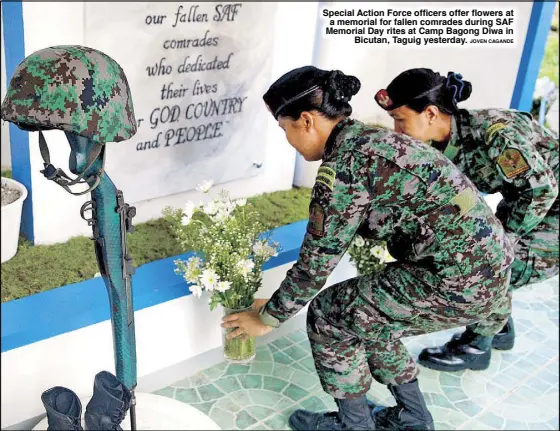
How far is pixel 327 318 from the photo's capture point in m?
2.55

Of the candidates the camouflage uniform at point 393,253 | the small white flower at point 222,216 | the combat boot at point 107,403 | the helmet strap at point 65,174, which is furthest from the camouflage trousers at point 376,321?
the helmet strap at point 65,174

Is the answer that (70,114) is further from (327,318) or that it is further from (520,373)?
(520,373)

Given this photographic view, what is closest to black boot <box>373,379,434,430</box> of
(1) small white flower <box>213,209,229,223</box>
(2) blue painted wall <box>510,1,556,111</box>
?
(1) small white flower <box>213,209,229,223</box>

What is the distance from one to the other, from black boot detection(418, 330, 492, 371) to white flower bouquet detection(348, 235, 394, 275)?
55cm

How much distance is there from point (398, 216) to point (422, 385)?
1248mm

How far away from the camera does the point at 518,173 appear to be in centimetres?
279

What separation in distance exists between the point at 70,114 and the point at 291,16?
271cm

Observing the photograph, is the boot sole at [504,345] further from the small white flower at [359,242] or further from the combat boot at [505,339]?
the small white flower at [359,242]

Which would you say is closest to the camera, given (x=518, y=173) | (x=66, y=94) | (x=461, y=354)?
(x=66, y=94)

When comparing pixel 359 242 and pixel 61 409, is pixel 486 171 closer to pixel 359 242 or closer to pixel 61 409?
pixel 359 242

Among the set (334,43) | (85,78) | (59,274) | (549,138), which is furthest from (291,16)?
(85,78)

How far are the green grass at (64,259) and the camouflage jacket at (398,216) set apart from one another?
1.06 m

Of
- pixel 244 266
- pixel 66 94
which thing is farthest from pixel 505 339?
pixel 66 94

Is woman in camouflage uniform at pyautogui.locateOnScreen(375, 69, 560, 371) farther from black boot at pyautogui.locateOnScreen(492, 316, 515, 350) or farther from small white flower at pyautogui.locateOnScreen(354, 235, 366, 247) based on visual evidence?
small white flower at pyautogui.locateOnScreen(354, 235, 366, 247)
